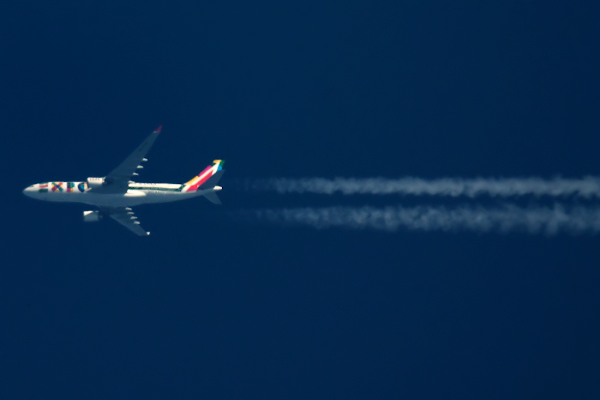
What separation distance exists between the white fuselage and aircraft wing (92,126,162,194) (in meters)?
0.59

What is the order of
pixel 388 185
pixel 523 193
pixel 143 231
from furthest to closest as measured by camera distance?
pixel 143 231 → pixel 388 185 → pixel 523 193

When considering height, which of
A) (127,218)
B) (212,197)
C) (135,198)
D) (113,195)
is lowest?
(113,195)

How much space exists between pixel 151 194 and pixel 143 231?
342 inches

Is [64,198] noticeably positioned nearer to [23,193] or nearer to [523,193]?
[23,193]

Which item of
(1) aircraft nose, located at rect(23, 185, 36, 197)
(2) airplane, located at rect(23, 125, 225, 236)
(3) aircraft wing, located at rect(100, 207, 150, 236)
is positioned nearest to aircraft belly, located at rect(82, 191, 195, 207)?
(2) airplane, located at rect(23, 125, 225, 236)

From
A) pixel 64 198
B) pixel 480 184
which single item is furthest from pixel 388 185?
pixel 64 198

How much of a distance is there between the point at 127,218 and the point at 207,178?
37.9 ft

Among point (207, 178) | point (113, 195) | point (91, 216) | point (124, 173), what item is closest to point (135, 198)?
point (113, 195)

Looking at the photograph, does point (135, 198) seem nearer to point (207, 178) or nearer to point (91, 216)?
point (91, 216)

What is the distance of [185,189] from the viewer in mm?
72688

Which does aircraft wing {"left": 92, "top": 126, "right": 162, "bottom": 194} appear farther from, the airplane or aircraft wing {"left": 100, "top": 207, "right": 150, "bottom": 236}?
aircraft wing {"left": 100, "top": 207, "right": 150, "bottom": 236}

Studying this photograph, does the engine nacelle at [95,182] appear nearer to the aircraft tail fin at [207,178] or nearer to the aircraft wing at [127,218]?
the aircraft wing at [127,218]

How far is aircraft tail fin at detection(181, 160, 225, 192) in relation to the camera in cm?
7269

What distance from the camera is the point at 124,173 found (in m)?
71.9
